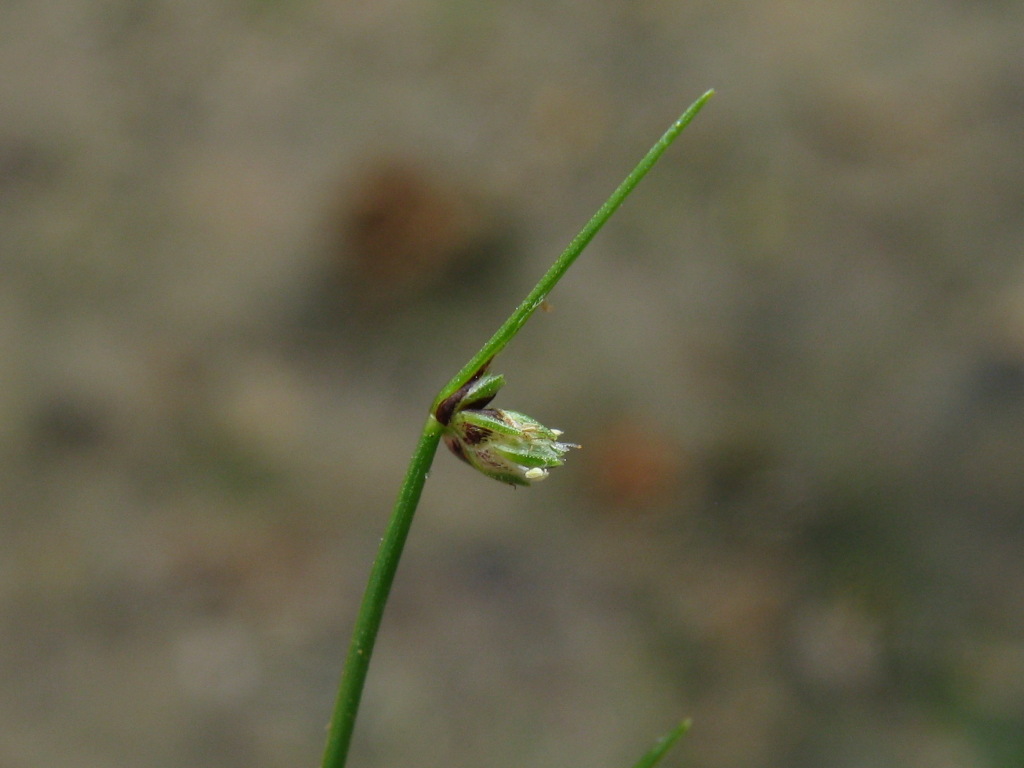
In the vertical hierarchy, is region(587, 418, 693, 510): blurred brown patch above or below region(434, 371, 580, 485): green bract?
below

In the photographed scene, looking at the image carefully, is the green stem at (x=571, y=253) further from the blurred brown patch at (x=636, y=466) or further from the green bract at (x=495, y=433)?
the blurred brown patch at (x=636, y=466)

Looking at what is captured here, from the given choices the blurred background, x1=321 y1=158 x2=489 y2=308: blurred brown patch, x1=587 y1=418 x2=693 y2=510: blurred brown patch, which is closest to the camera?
the blurred background

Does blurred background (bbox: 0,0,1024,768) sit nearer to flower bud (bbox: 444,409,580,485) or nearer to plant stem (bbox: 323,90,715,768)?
plant stem (bbox: 323,90,715,768)

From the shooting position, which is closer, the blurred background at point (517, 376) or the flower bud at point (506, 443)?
the flower bud at point (506, 443)

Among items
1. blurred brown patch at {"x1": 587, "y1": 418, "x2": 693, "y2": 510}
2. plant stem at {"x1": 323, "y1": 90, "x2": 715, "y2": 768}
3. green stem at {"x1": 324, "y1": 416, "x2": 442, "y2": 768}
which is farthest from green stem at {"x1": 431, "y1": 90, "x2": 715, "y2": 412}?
blurred brown patch at {"x1": 587, "y1": 418, "x2": 693, "y2": 510}

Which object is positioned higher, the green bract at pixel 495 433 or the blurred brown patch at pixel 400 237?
the green bract at pixel 495 433

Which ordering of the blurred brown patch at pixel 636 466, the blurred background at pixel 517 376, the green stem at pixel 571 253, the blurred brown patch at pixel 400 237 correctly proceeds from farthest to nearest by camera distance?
the blurred brown patch at pixel 400 237
the blurred brown patch at pixel 636 466
the blurred background at pixel 517 376
the green stem at pixel 571 253

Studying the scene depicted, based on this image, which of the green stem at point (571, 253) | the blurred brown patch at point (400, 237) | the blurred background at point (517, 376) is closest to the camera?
Answer: the green stem at point (571, 253)

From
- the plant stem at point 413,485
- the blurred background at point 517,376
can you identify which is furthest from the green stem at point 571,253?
the blurred background at point 517,376

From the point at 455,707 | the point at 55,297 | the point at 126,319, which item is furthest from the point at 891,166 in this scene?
the point at 55,297
